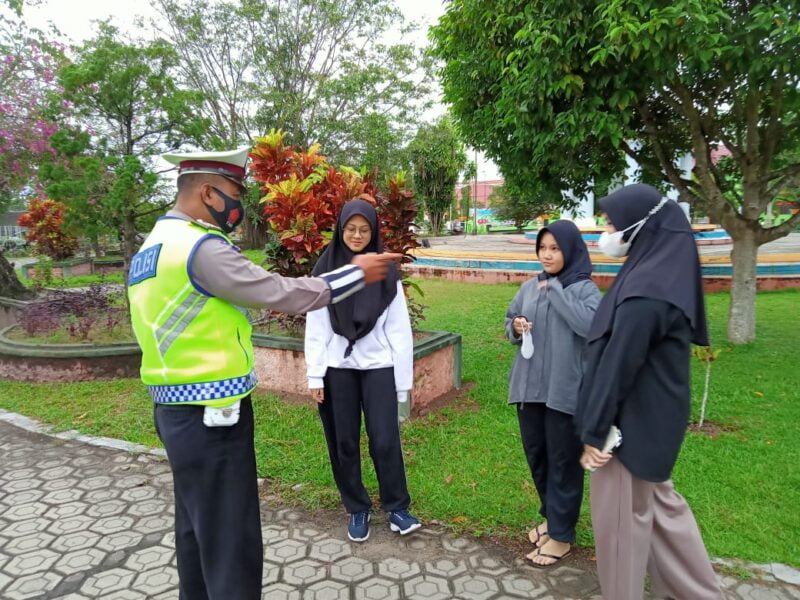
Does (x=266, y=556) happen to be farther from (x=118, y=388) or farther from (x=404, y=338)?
(x=118, y=388)

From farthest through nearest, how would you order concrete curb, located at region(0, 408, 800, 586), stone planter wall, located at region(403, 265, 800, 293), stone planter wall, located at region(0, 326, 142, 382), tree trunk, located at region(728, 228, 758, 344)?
stone planter wall, located at region(403, 265, 800, 293), tree trunk, located at region(728, 228, 758, 344), stone planter wall, located at region(0, 326, 142, 382), concrete curb, located at region(0, 408, 800, 586)

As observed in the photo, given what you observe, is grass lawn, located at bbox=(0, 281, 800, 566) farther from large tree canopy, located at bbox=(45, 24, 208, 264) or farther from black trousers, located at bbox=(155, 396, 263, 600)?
large tree canopy, located at bbox=(45, 24, 208, 264)

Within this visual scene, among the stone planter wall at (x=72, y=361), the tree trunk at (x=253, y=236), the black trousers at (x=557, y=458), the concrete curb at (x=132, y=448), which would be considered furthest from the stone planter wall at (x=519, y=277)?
the tree trunk at (x=253, y=236)

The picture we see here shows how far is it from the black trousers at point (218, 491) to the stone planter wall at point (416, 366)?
269 centimetres

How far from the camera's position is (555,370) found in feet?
8.72

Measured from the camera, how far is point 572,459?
2.69m

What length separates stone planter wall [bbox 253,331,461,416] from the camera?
190 inches

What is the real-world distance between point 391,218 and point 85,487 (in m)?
3.19

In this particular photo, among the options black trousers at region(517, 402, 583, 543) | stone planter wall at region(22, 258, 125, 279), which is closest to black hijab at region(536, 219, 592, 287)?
black trousers at region(517, 402, 583, 543)

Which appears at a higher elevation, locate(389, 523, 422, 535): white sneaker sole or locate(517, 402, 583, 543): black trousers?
locate(517, 402, 583, 543): black trousers

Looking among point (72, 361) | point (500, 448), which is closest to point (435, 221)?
point (72, 361)

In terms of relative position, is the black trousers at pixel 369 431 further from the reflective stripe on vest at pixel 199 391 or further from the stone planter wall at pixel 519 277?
the stone planter wall at pixel 519 277

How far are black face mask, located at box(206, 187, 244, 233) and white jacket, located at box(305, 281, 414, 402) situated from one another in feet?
3.10

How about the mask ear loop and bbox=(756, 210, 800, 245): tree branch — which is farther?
bbox=(756, 210, 800, 245): tree branch
